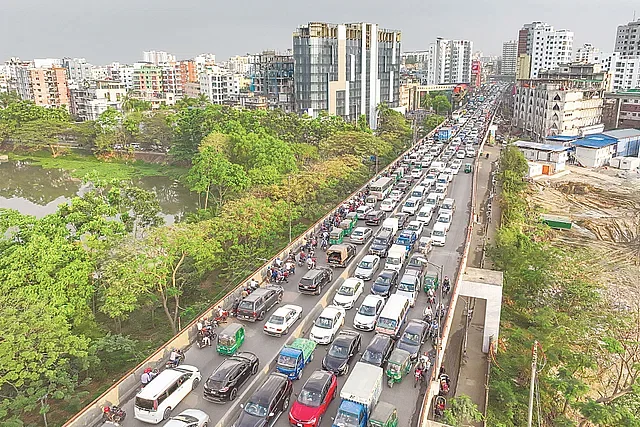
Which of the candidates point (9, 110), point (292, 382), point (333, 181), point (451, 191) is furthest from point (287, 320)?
point (9, 110)

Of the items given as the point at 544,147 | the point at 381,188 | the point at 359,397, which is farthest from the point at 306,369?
the point at 544,147

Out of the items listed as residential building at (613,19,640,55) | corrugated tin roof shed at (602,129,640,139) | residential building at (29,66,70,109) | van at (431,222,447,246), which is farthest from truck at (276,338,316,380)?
residential building at (613,19,640,55)

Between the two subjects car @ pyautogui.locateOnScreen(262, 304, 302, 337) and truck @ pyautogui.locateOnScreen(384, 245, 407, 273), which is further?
truck @ pyautogui.locateOnScreen(384, 245, 407, 273)

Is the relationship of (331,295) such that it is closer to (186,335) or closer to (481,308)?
(186,335)

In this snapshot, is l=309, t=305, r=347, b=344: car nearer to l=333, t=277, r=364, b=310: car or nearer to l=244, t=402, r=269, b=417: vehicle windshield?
l=333, t=277, r=364, b=310: car

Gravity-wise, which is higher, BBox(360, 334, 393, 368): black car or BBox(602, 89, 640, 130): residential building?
BBox(602, 89, 640, 130): residential building

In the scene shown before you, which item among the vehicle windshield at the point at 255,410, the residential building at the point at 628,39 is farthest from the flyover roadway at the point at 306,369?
the residential building at the point at 628,39

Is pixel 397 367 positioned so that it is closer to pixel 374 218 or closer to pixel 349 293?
pixel 349 293
